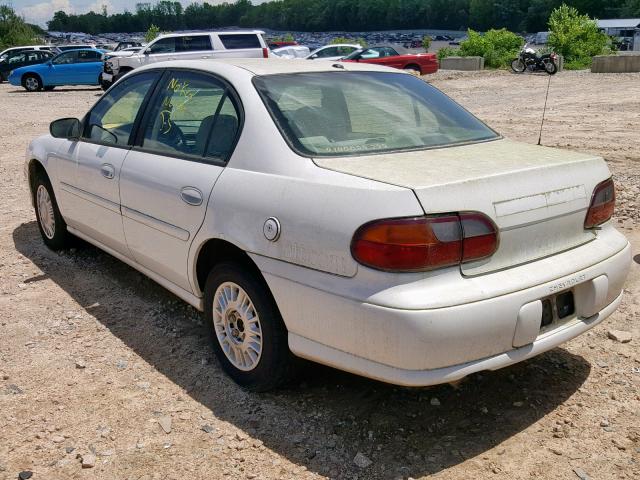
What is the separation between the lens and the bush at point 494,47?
29688 millimetres

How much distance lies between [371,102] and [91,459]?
230 centimetres

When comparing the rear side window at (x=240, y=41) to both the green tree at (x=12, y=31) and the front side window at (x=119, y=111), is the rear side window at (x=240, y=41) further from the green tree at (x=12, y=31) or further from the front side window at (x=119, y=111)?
the green tree at (x=12, y=31)

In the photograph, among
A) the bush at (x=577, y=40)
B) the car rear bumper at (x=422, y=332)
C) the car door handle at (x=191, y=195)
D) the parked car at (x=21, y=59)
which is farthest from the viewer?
the parked car at (x=21, y=59)

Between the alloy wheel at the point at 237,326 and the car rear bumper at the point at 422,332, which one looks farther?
the alloy wheel at the point at 237,326

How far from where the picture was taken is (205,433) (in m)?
3.13

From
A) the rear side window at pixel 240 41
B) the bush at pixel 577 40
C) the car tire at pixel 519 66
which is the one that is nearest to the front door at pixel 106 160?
the rear side window at pixel 240 41

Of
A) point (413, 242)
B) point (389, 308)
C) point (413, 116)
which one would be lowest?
point (389, 308)

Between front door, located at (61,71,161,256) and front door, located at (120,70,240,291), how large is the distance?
167mm

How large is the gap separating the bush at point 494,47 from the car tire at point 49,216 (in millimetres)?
26627

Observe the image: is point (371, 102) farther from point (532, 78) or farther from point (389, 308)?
point (532, 78)

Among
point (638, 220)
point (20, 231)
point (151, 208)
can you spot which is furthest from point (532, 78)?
point (151, 208)

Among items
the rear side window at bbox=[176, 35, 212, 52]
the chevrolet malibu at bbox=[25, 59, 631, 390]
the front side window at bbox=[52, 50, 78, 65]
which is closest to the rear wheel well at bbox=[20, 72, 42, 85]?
the front side window at bbox=[52, 50, 78, 65]

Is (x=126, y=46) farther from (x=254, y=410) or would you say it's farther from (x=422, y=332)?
(x=422, y=332)

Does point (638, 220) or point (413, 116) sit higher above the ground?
point (413, 116)
